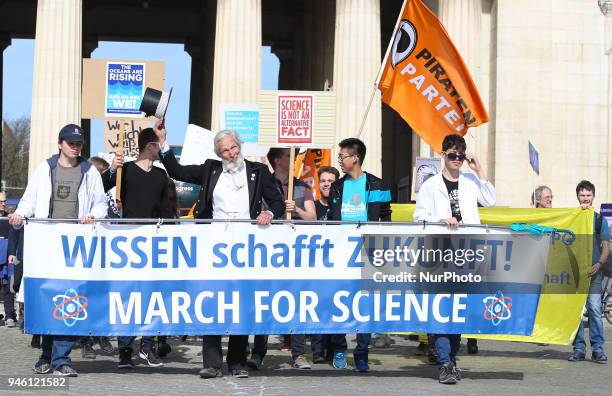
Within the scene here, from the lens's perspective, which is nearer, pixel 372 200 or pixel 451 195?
pixel 451 195

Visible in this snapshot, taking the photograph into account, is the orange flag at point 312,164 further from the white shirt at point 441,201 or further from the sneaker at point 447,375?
the sneaker at point 447,375

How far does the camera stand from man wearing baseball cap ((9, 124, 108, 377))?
1077 centimetres

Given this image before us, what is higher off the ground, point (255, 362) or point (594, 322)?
point (594, 322)

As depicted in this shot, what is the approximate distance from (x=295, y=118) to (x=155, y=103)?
1918mm

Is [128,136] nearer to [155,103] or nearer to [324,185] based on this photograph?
[324,185]

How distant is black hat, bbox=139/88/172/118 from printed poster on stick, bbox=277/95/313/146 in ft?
5.75

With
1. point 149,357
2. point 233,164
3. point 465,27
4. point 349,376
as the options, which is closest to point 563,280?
point 349,376

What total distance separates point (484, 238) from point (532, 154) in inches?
647

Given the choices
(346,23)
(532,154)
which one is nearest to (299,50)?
(346,23)

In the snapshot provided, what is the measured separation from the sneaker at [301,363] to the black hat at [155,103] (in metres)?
2.72

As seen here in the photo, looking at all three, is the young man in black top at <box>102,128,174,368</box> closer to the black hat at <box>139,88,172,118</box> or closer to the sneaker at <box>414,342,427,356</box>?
the black hat at <box>139,88,172,118</box>

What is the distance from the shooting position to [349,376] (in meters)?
11.2

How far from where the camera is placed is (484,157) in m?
33.0


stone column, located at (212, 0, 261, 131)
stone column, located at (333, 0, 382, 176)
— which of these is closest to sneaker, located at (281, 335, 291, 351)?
stone column, located at (212, 0, 261, 131)
